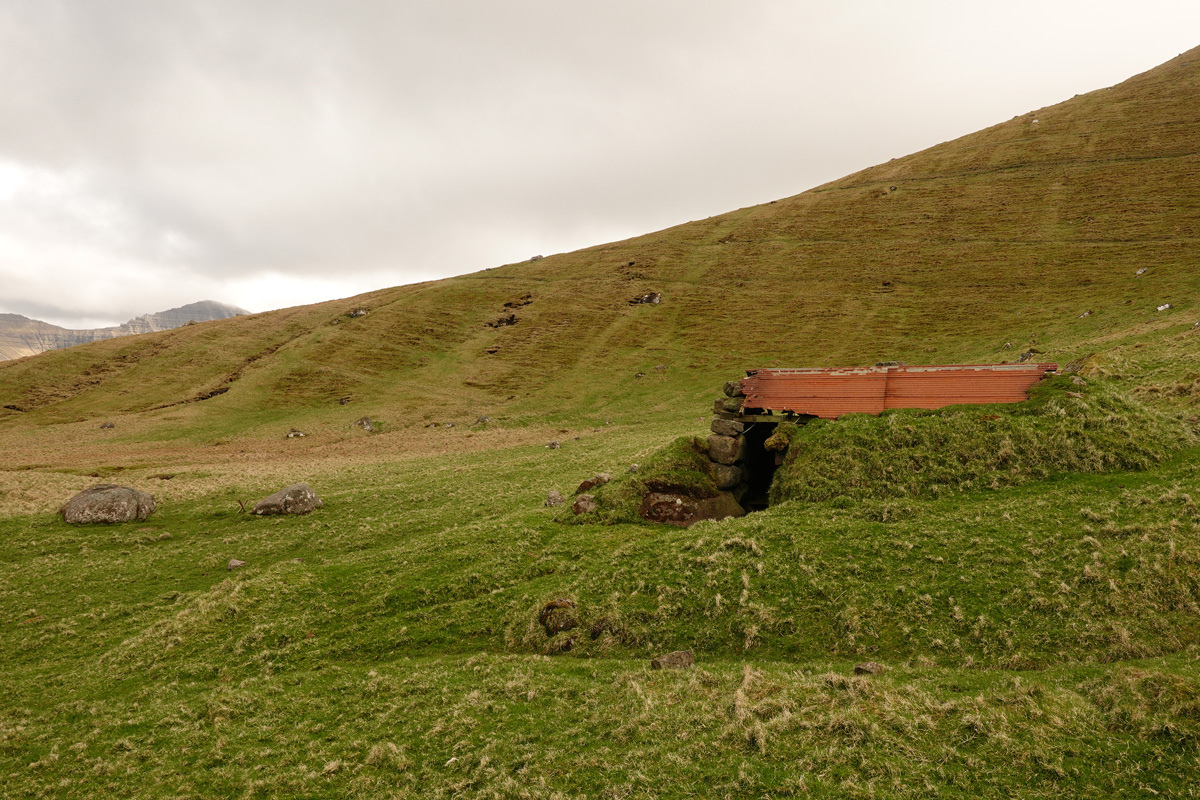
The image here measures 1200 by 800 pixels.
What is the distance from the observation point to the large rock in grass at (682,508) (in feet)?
60.1

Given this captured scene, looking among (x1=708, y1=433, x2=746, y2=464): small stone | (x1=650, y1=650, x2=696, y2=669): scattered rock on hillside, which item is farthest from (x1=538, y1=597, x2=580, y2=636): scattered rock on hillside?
(x1=708, y1=433, x2=746, y2=464): small stone

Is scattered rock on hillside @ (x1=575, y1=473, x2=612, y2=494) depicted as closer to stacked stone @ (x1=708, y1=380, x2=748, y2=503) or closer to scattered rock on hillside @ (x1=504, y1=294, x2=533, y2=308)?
stacked stone @ (x1=708, y1=380, x2=748, y2=503)

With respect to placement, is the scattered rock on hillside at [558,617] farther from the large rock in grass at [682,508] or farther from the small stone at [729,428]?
the small stone at [729,428]

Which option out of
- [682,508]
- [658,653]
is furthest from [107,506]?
[658,653]

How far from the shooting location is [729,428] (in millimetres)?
20484

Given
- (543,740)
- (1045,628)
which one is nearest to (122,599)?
(543,740)

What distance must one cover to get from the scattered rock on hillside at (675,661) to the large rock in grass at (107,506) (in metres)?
28.1

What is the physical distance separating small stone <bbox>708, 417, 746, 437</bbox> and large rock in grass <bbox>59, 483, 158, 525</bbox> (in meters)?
28.5

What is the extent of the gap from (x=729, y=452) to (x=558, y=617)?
9.57 m

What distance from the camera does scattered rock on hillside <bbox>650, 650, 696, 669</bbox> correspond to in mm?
11586

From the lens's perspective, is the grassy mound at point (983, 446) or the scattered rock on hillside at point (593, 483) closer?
the grassy mound at point (983, 446)

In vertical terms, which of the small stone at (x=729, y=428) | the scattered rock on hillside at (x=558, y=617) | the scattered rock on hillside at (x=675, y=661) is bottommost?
the scattered rock on hillside at (x=675, y=661)

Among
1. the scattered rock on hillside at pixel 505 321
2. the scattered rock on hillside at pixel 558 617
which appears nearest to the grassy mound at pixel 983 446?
the scattered rock on hillside at pixel 558 617

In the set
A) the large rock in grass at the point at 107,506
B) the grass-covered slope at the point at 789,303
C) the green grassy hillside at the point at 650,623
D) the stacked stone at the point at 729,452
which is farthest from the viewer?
the grass-covered slope at the point at 789,303
